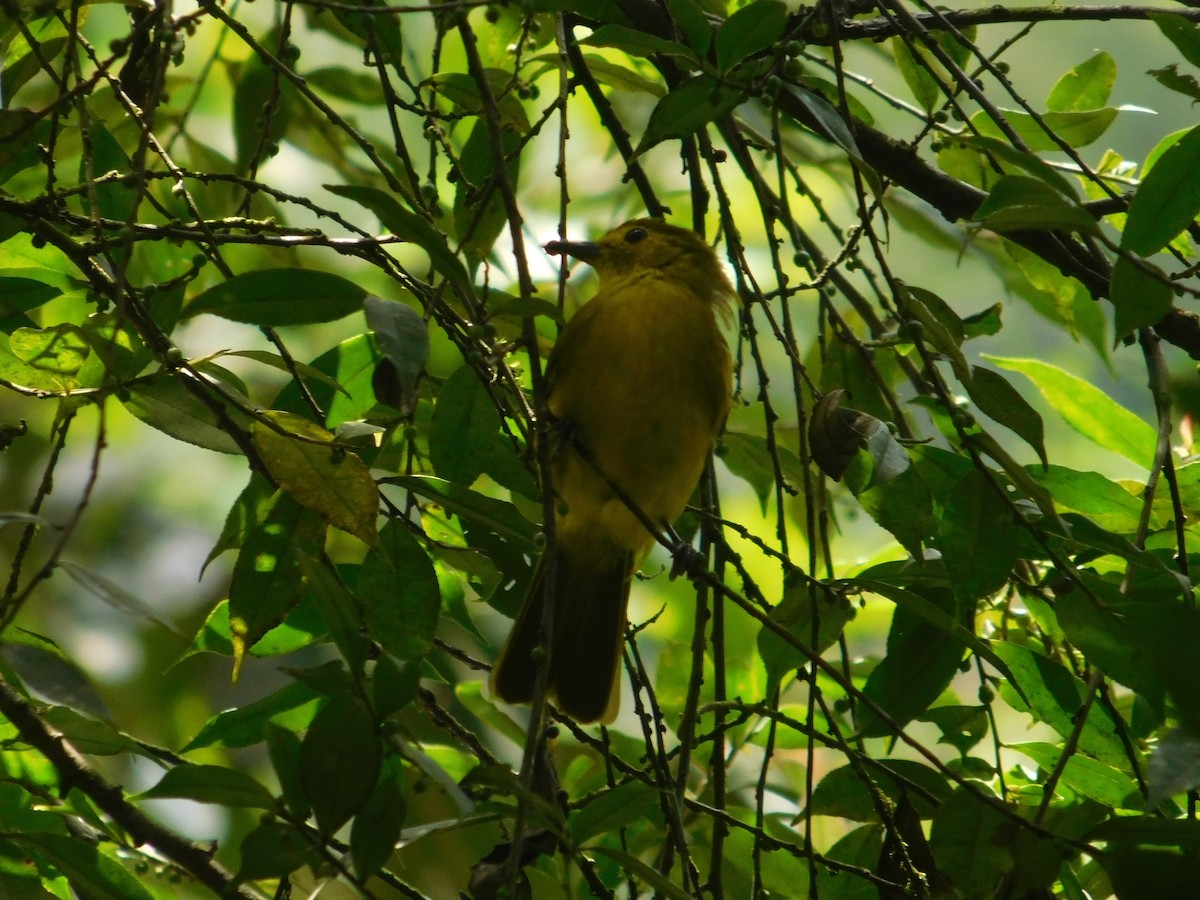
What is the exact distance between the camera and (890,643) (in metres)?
2.58

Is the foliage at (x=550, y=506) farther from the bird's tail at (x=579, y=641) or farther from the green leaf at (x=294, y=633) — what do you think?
the bird's tail at (x=579, y=641)

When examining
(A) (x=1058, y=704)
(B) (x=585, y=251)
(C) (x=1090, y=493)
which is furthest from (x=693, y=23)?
(B) (x=585, y=251)

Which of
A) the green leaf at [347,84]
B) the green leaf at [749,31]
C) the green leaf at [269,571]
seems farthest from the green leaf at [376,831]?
the green leaf at [347,84]

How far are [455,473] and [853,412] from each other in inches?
27.9

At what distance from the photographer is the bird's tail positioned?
3.35 m

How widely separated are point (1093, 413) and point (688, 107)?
4.57 ft

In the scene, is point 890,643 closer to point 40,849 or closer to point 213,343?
point 40,849

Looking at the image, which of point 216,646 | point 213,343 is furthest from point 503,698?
point 213,343

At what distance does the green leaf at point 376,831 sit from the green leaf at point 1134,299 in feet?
4.12

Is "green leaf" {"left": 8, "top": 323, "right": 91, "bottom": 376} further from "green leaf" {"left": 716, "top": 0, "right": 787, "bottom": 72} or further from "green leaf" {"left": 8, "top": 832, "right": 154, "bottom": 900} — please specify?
"green leaf" {"left": 716, "top": 0, "right": 787, "bottom": 72}

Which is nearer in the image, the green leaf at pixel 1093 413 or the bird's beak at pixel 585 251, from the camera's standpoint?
the green leaf at pixel 1093 413

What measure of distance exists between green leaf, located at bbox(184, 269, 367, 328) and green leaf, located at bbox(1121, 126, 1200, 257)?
1.29 m

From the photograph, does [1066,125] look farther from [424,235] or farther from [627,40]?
[424,235]

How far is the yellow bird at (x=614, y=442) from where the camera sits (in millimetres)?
3637
